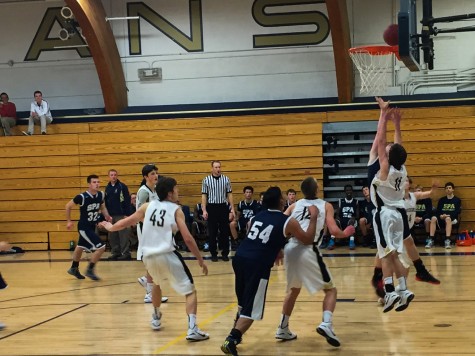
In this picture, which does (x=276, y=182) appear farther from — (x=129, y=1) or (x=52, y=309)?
(x=52, y=309)

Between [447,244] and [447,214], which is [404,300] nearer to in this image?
[447,244]

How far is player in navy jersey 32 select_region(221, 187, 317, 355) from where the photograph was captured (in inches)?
249

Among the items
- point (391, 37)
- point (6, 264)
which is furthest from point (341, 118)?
point (6, 264)

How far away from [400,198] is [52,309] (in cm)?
481

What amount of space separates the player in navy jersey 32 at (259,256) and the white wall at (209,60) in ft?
39.9

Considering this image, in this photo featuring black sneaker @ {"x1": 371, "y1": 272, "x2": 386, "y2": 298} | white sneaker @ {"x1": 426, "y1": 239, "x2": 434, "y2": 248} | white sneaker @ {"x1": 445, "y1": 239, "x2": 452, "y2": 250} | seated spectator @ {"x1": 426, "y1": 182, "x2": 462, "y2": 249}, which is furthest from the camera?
seated spectator @ {"x1": 426, "y1": 182, "x2": 462, "y2": 249}

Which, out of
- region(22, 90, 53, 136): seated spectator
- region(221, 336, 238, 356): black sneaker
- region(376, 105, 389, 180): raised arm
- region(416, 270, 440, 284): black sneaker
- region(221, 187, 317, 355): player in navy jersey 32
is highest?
region(22, 90, 53, 136): seated spectator

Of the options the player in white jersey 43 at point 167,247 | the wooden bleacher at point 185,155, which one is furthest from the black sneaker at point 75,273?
the wooden bleacher at point 185,155

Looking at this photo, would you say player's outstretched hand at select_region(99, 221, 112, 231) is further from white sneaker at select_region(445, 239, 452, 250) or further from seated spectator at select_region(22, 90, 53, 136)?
seated spectator at select_region(22, 90, 53, 136)

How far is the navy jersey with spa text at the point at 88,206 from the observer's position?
40.6 ft

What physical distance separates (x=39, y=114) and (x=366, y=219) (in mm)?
8673

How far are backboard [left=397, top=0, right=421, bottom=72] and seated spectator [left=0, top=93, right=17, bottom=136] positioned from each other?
11.8 meters

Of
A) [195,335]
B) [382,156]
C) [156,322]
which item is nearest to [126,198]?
[156,322]

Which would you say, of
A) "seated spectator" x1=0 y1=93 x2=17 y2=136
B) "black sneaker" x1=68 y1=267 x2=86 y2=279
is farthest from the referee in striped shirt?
"seated spectator" x1=0 y1=93 x2=17 y2=136
